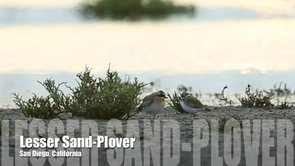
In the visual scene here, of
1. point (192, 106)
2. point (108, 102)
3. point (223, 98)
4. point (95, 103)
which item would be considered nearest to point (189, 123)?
point (192, 106)

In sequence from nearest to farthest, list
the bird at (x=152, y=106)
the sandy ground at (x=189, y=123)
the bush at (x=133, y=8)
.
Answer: the sandy ground at (x=189, y=123)
the bird at (x=152, y=106)
the bush at (x=133, y=8)

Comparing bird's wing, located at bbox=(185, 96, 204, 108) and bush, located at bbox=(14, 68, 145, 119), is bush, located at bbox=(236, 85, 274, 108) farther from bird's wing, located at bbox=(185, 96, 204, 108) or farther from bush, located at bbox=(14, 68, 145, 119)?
bush, located at bbox=(14, 68, 145, 119)

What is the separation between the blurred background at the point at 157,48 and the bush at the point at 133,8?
3262 millimetres

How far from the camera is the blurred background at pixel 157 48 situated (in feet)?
66.8

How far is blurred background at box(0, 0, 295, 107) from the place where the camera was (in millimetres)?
20359

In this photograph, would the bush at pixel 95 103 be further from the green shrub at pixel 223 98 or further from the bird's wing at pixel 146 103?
the green shrub at pixel 223 98

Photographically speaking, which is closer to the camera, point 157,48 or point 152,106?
A: point 152,106

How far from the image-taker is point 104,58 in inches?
947

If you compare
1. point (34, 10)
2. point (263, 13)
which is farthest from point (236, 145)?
point (34, 10)

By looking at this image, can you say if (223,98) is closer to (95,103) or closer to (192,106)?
A: (192,106)

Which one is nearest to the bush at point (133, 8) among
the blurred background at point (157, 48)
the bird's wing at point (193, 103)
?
the blurred background at point (157, 48)

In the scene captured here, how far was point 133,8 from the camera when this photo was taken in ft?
156

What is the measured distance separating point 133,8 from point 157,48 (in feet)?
66.9

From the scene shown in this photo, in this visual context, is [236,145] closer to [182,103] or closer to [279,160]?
[279,160]
